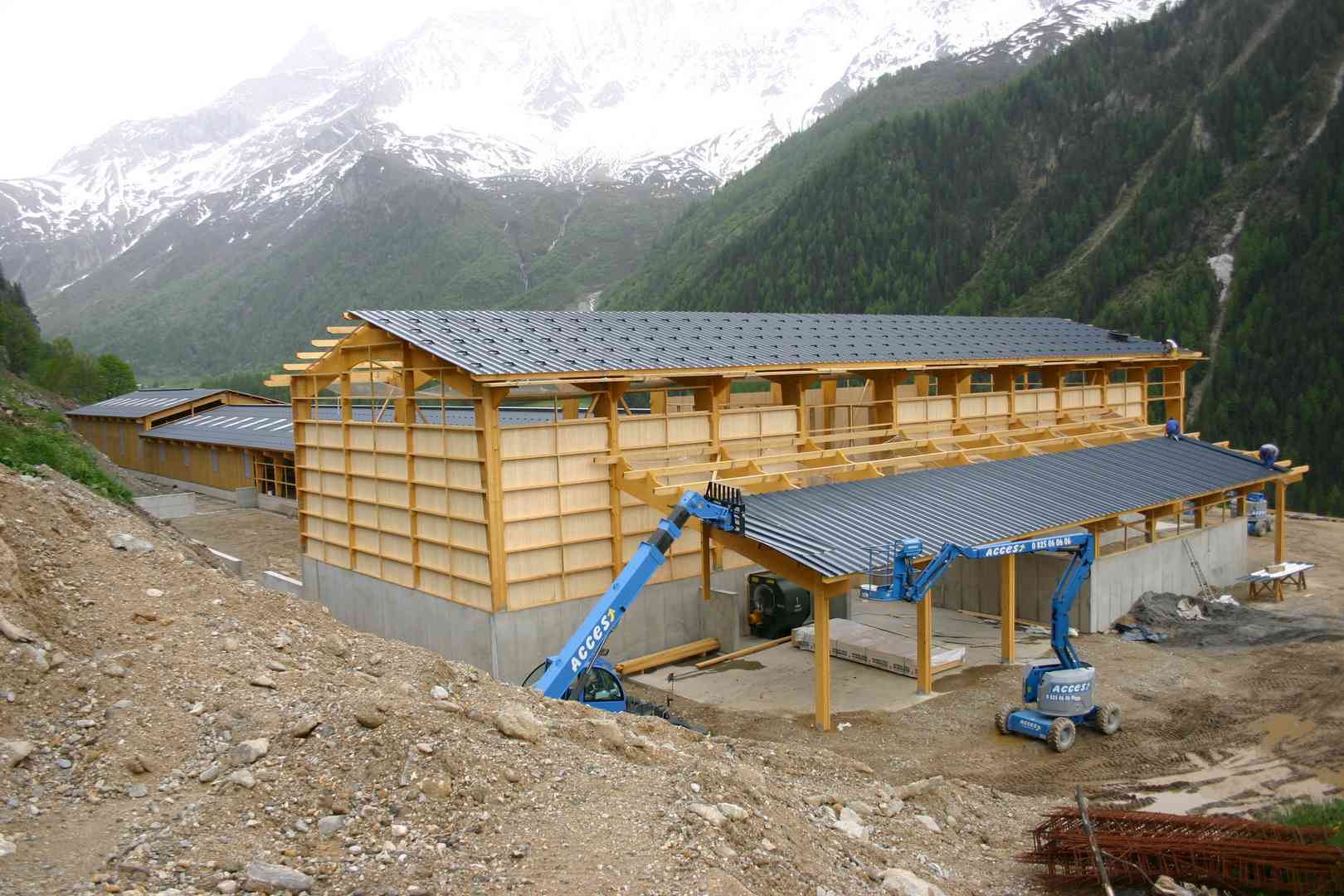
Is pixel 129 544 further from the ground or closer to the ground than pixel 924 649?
further from the ground

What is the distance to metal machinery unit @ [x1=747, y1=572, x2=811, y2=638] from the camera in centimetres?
2427

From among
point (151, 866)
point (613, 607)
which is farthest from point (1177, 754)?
point (151, 866)

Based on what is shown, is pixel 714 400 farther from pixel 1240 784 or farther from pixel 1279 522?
pixel 1279 522

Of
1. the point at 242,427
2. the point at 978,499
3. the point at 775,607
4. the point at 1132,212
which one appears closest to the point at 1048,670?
the point at 978,499

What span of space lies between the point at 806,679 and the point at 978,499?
651 centimetres

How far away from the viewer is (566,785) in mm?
9875

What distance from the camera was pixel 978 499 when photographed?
23.7 metres

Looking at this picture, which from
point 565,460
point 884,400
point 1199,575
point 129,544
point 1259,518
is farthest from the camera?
point 1259,518

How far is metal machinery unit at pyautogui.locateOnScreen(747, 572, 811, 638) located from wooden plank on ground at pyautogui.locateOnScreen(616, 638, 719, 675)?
140 centimetres

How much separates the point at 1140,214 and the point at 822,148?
95599 mm

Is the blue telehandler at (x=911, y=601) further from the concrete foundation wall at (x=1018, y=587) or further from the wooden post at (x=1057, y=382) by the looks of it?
the wooden post at (x=1057, y=382)

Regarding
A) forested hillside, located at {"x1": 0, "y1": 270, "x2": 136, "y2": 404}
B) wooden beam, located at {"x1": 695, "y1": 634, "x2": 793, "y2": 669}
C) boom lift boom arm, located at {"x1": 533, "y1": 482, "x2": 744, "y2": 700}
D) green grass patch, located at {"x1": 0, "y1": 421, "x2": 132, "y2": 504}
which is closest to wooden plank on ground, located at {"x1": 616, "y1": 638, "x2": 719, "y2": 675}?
wooden beam, located at {"x1": 695, "y1": 634, "x2": 793, "y2": 669}

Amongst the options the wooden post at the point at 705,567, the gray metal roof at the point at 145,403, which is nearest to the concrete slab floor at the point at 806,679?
the wooden post at the point at 705,567

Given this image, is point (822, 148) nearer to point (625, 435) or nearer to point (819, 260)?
point (819, 260)
